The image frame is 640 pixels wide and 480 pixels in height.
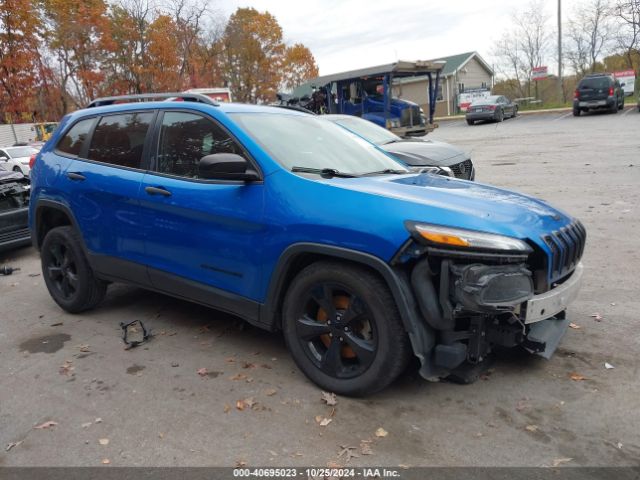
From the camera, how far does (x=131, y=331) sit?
458 centimetres

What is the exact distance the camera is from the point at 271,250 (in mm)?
3406

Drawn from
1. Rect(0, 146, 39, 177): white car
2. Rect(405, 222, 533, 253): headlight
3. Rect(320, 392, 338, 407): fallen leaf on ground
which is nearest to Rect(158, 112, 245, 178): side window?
Rect(405, 222, 533, 253): headlight

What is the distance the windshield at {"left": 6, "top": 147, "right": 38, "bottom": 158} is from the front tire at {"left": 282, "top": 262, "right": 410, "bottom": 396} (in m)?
20.5

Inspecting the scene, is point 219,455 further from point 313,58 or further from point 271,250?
point 313,58

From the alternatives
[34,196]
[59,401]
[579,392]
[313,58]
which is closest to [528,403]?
[579,392]

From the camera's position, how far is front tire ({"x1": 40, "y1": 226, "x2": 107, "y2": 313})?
4809 mm

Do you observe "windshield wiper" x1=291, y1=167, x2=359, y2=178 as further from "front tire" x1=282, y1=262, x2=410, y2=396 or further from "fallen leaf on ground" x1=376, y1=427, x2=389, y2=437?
"fallen leaf on ground" x1=376, y1=427, x2=389, y2=437

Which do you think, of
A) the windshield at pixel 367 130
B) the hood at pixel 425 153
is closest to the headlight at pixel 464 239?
the hood at pixel 425 153

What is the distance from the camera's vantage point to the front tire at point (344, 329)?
3.04 metres

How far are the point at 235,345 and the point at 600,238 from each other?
4.78 m

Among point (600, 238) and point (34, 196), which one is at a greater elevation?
point (34, 196)

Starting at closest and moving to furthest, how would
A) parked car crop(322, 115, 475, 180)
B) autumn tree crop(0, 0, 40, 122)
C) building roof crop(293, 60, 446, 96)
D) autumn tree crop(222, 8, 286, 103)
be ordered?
parked car crop(322, 115, 475, 180) < building roof crop(293, 60, 446, 96) < autumn tree crop(0, 0, 40, 122) < autumn tree crop(222, 8, 286, 103)

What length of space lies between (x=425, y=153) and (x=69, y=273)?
5.47 metres

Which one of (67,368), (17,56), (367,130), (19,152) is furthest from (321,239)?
(17,56)
